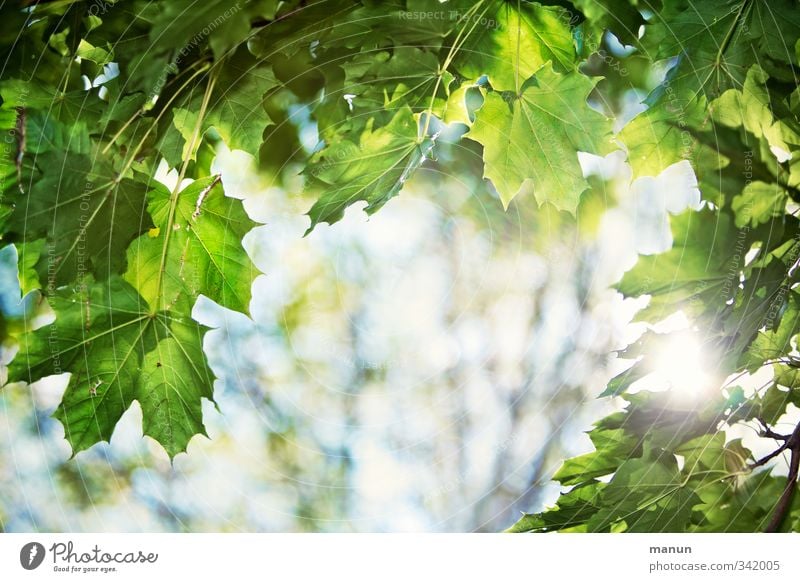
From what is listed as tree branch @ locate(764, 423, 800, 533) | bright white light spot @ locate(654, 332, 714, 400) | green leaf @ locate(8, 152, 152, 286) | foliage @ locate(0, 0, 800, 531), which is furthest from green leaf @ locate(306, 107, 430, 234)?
tree branch @ locate(764, 423, 800, 533)

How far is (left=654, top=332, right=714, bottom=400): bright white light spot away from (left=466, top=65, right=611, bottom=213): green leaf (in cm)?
13

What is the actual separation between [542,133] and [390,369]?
213mm

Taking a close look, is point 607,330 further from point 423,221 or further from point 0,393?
point 0,393

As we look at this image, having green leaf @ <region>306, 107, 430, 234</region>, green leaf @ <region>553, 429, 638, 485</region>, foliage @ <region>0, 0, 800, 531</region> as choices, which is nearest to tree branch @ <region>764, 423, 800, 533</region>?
foliage @ <region>0, 0, 800, 531</region>

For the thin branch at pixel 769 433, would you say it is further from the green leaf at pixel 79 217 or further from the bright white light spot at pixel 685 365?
the green leaf at pixel 79 217

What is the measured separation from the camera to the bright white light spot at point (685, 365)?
54cm

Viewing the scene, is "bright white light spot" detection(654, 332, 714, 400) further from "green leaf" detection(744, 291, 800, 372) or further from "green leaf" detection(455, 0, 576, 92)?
"green leaf" detection(455, 0, 576, 92)

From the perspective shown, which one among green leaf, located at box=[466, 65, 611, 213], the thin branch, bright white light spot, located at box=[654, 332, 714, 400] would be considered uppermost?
green leaf, located at box=[466, 65, 611, 213]

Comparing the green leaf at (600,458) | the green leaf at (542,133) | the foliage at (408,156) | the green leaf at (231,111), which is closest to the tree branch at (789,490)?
the foliage at (408,156)

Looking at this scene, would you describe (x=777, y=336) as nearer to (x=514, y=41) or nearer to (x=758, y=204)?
(x=758, y=204)

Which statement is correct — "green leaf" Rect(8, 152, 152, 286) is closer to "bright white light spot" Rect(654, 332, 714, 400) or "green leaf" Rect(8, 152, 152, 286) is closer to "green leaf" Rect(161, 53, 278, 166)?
"green leaf" Rect(161, 53, 278, 166)

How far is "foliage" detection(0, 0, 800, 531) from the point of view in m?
0.52

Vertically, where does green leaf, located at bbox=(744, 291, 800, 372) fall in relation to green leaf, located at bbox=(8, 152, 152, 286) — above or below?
below

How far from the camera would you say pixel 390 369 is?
0.58 m
